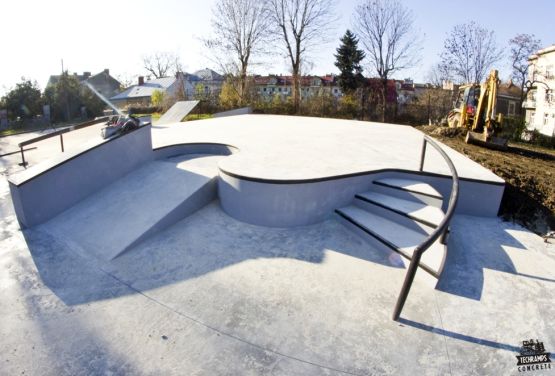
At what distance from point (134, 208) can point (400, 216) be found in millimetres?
3568

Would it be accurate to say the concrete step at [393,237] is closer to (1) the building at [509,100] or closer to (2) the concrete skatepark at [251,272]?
(2) the concrete skatepark at [251,272]

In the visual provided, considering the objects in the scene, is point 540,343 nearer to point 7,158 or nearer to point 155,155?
point 155,155

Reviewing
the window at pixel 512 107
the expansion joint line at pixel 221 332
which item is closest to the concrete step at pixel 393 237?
the expansion joint line at pixel 221 332

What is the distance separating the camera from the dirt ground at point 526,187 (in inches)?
181

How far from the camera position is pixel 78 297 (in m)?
3.06

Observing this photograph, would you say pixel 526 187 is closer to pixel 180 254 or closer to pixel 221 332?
pixel 221 332

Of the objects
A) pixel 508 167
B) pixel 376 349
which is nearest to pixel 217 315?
pixel 376 349

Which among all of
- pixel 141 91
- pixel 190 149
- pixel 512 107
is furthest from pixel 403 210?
pixel 141 91

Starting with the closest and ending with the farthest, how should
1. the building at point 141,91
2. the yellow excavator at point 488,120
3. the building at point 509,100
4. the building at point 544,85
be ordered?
the yellow excavator at point 488,120, the building at point 544,85, the building at point 509,100, the building at point 141,91

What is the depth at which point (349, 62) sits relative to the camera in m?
28.5

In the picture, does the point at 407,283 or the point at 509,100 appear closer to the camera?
the point at 407,283

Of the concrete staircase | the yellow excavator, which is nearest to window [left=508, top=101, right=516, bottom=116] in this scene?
the yellow excavator

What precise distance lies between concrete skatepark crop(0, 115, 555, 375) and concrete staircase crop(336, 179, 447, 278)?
0.15 feet

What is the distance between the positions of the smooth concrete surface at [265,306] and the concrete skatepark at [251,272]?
0.05ft
